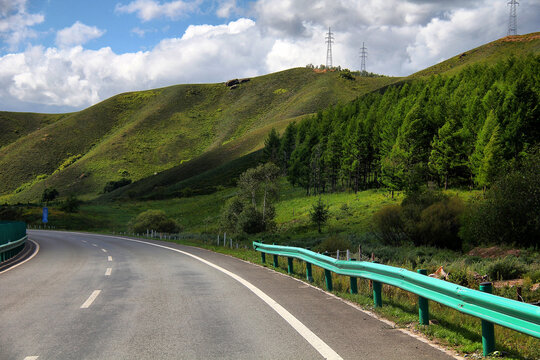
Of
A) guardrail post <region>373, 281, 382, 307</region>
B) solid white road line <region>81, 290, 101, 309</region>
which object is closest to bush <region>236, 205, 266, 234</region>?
solid white road line <region>81, 290, 101, 309</region>

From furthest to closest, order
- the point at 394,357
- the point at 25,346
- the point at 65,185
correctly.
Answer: the point at 65,185
the point at 25,346
the point at 394,357

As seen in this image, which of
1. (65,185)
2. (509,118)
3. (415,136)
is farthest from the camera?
(65,185)

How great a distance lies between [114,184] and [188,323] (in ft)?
445

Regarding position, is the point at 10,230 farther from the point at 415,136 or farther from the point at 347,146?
the point at 347,146

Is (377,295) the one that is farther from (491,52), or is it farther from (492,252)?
(491,52)

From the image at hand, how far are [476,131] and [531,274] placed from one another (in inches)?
1898

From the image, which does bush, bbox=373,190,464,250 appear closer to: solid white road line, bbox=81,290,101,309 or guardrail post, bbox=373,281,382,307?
guardrail post, bbox=373,281,382,307

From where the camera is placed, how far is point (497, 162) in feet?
176

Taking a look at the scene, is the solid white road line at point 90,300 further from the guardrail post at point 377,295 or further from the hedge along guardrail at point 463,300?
the guardrail post at point 377,295

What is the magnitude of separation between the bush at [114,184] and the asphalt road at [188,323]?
416ft

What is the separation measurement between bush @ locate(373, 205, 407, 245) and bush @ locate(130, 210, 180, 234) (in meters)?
33.0

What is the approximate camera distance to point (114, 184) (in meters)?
135

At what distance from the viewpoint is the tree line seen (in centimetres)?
5731

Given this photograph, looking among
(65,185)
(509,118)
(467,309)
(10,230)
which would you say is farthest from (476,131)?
(65,185)
